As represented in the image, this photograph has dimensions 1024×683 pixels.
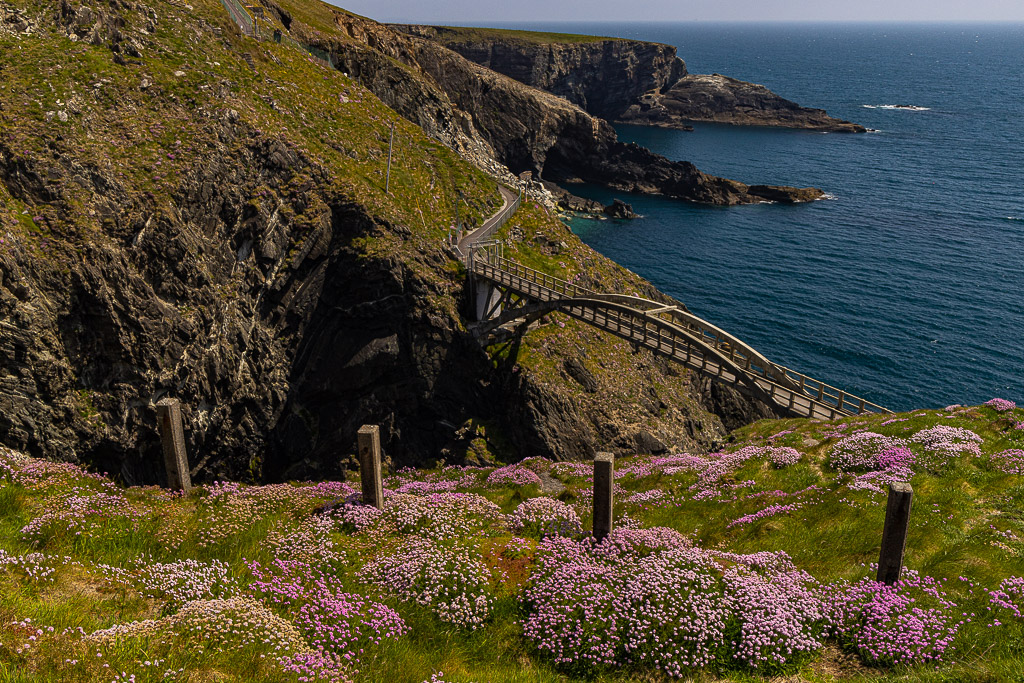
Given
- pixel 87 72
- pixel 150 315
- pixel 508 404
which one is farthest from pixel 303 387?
pixel 87 72

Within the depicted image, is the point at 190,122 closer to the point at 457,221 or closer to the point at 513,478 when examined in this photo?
the point at 457,221

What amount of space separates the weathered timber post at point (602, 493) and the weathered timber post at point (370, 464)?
21.6ft

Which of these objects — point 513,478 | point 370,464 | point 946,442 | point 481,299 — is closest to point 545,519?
point 370,464

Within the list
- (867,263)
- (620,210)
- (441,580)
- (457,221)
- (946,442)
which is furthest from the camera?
(620,210)

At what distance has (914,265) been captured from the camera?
316 ft

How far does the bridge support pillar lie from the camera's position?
174 feet

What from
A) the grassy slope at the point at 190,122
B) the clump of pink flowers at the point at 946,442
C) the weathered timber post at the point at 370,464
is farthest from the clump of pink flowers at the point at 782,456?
the grassy slope at the point at 190,122

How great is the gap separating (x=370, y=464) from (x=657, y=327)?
3023cm

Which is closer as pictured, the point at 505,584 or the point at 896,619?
the point at 896,619

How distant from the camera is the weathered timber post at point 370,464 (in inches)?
739

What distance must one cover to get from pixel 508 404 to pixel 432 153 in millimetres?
33021

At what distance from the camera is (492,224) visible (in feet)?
216

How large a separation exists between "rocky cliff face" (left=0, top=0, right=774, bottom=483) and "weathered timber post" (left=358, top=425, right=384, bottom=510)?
81.9 feet

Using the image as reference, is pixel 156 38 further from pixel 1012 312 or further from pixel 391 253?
pixel 1012 312
